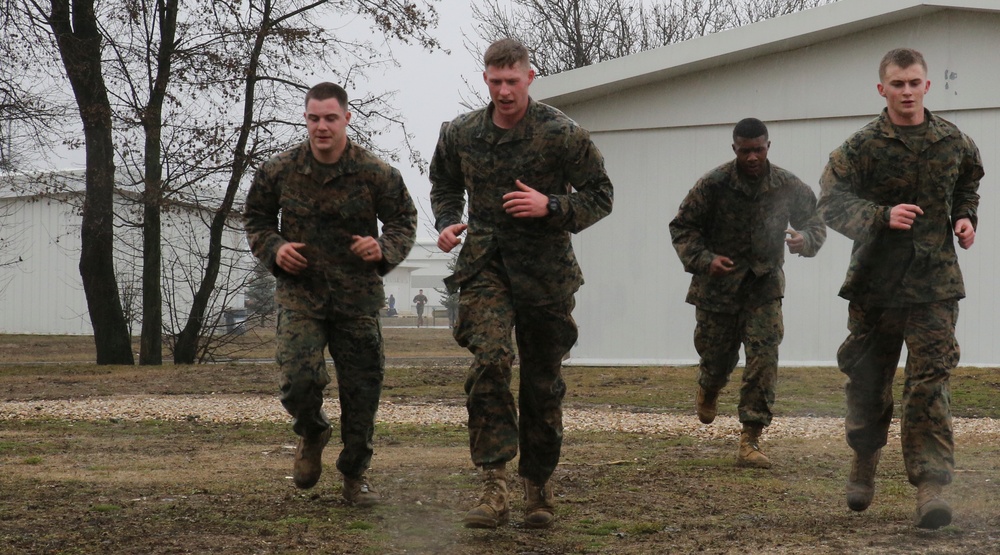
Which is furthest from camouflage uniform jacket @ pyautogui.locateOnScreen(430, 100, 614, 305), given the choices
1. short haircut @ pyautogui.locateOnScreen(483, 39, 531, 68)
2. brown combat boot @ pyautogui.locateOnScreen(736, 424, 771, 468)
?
brown combat boot @ pyautogui.locateOnScreen(736, 424, 771, 468)

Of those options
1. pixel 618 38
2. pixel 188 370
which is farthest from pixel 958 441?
pixel 618 38

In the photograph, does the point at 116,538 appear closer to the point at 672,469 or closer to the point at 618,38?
the point at 672,469

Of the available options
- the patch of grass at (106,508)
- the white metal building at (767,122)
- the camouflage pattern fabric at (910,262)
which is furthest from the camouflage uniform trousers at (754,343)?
the white metal building at (767,122)

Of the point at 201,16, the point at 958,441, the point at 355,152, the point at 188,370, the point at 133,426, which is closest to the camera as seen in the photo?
the point at 355,152

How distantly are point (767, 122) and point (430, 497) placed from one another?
40.0 feet

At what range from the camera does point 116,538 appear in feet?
16.6

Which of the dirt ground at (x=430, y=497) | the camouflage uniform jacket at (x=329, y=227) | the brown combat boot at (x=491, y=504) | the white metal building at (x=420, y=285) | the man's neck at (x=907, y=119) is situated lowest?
the dirt ground at (x=430, y=497)

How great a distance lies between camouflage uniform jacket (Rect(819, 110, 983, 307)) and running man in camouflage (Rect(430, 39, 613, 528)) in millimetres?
1103

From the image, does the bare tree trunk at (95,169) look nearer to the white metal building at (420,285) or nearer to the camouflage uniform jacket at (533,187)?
the camouflage uniform jacket at (533,187)

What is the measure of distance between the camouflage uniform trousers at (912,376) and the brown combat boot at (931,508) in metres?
0.04

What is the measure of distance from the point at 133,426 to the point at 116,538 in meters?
6.56

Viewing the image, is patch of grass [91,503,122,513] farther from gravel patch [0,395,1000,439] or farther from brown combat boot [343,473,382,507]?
gravel patch [0,395,1000,439]

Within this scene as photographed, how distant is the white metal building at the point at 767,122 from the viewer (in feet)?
54.0

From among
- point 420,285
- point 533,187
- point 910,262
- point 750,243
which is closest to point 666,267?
point 750,243
